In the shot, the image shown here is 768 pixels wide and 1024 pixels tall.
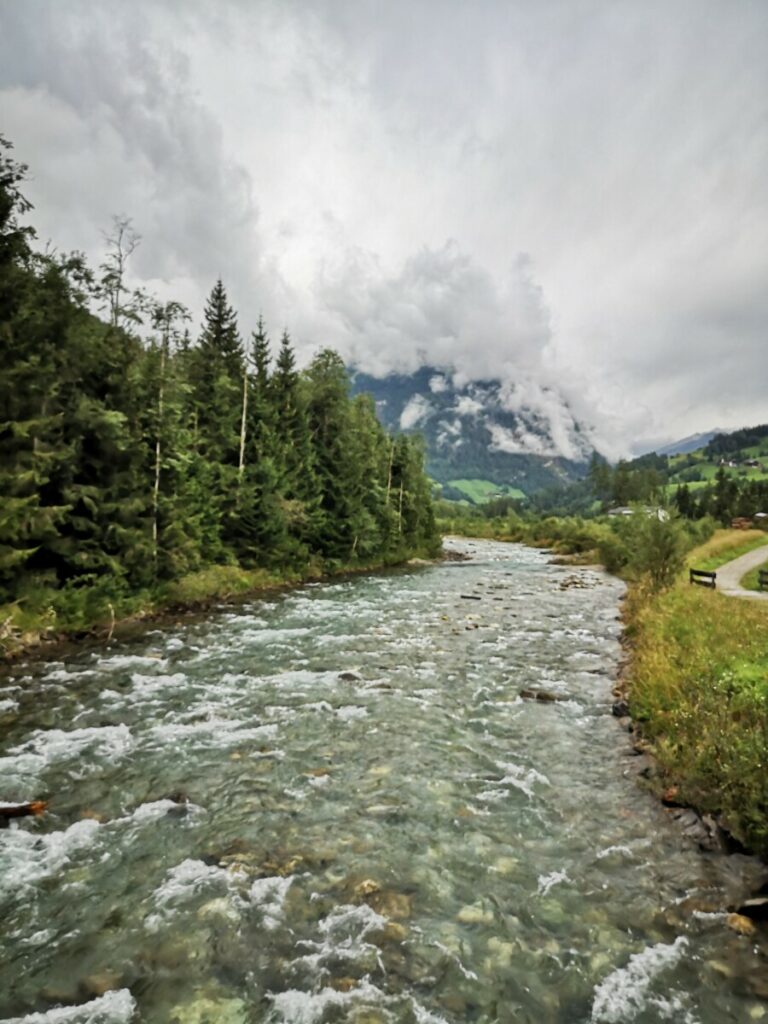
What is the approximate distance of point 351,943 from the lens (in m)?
6.30

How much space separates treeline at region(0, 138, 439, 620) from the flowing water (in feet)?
25.4

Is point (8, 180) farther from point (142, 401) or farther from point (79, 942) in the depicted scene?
point (79, 942)

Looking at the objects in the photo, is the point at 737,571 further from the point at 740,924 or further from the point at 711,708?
the point at 740,924

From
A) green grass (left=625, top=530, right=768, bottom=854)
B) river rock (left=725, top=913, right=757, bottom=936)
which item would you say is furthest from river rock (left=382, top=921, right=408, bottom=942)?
green grass (left=625, top=530, right=768, bottom=854)

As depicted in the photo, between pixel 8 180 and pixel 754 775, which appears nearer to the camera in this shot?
pixel 754 775

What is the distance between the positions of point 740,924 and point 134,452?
83.5ft

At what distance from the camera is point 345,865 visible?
7770mm

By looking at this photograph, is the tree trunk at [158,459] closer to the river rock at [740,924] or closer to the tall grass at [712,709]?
the tall grass at [712,709]

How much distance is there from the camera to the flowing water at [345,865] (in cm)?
565

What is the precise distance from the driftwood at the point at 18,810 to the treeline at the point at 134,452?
11952mm

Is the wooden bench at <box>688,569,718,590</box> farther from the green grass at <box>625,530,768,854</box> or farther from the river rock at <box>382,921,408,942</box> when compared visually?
the river rock at <box>382,921,408,942</box>

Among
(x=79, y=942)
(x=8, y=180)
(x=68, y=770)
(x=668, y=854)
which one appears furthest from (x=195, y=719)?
(x=8, y=180)

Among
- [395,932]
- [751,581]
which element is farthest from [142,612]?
[751,581]

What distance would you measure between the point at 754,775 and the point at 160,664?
655 inches
